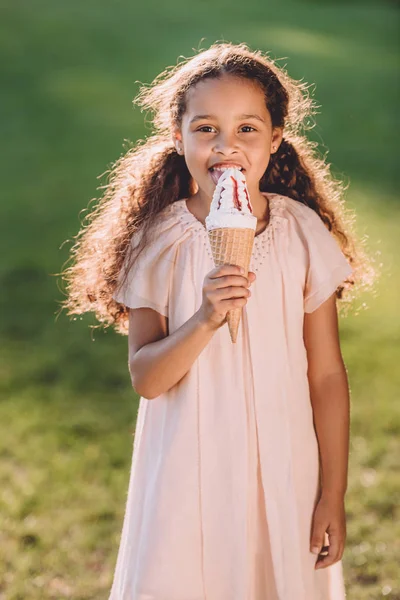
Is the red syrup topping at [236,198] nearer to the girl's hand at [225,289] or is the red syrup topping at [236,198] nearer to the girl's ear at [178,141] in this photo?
the girl's hand at [225,289]

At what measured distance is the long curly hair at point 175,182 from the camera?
2.47 metres

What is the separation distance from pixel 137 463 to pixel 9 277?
4.83m

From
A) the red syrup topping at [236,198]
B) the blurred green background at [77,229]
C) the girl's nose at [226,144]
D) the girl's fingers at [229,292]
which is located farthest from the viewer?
the blurred green background at [77,229]

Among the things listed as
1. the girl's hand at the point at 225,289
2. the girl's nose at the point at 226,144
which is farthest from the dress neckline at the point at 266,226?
the girl's hand at the point at 225,289

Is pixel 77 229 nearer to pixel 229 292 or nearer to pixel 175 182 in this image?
pixel 175 182

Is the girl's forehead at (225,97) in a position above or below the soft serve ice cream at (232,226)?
above

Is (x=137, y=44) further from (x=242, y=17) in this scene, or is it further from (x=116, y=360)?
(x=116, y=360)

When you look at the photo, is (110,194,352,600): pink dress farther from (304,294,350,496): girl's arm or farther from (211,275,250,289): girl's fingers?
(211,275,250,289): girl's fingers

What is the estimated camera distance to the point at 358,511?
4355mm

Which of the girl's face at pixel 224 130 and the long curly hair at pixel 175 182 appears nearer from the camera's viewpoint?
the girl's face at pixel 224 130

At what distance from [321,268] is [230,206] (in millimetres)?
403

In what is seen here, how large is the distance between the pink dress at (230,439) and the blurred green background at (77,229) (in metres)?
1.44

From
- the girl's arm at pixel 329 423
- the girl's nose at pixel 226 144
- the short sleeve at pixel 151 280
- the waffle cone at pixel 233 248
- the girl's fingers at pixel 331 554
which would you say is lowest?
the girl's fingers at pixel 331 554

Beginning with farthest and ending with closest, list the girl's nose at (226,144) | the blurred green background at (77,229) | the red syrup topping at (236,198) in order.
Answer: the blurred green background at (77,229), the girl's nose at (226,144), the red syrup topping at (236,198)
